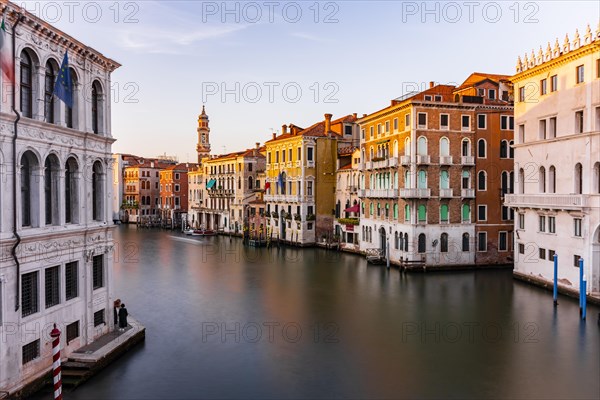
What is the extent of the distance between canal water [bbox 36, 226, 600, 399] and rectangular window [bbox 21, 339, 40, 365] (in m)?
0.93

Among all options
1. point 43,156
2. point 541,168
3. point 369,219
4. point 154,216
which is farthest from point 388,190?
point 154,216

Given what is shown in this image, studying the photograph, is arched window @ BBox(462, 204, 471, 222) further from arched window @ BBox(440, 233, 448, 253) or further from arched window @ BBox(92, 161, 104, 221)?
arched window @ BBox(92, 161, 104, 221)

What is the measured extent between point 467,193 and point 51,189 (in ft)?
81.0

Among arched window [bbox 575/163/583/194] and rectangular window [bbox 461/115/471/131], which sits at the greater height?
rectangular window [bbox 461/115/471/131]

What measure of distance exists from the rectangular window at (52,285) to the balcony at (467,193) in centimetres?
2437

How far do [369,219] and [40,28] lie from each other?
28.3m

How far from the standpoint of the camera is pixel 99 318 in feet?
51.0

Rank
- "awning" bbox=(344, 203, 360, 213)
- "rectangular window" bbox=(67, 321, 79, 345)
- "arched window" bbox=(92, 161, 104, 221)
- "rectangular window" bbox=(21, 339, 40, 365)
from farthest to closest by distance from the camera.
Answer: "awning" bbox=(344, 203, 360, 213), "arched window" bbox=(92, 161, 104, 221), "rectangular window" bbox=(67, 321, 79, 345), "rectangular window" bbox=(21, 339, 40, 365)

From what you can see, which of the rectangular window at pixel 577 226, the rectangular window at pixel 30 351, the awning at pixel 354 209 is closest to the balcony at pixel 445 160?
the rectangular window at pixel 577 226

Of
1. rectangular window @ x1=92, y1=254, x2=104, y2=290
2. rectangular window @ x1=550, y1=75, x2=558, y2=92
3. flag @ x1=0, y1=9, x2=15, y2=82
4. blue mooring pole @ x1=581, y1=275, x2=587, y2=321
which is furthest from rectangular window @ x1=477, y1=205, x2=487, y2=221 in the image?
flag @ x1=0, y1=9, x2=15, y2=82

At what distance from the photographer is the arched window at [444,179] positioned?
31.7m

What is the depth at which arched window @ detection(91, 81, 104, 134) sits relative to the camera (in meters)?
15.5

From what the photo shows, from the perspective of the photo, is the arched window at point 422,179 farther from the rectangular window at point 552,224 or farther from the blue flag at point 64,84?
the blue flag at point 64,84

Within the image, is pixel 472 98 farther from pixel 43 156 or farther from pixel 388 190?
pixel 43 156
